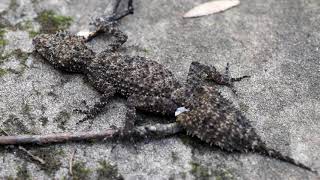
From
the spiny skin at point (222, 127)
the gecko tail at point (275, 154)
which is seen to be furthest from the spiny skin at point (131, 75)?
the gecko tail at point (275, 154)

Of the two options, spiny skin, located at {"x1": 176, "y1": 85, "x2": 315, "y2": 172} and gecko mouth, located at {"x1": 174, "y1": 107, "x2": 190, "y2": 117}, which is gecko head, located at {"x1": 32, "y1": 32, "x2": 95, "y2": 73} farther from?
spiny skin, located at {"x1": 176, "y1": 85, "x2": 315, "y2": 172}

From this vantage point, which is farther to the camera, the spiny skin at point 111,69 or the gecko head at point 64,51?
the gecko head at point 64,51

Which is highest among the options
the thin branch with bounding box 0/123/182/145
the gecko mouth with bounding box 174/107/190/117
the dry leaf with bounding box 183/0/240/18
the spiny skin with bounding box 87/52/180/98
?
the dry leaf with bounding box 183/0/240/18

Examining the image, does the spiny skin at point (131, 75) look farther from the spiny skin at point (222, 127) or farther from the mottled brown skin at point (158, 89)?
the spiny skin at point (222, 127)

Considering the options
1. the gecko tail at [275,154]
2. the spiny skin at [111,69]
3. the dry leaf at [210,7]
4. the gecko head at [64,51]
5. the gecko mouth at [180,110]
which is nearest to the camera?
the gecko tail at [275,154]

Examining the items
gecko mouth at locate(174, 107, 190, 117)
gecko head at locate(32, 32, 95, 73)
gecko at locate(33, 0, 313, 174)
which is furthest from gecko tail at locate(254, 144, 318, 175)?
gecko head at locate(32, 32, 95, 73)

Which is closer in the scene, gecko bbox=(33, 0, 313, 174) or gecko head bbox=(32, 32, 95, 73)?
gecko bbox=(33, 0, 313, 174)

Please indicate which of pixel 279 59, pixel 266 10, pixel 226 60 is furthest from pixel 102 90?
pixel 266 10

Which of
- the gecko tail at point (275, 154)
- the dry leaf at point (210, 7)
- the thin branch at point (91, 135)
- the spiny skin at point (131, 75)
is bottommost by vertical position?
the gecko tail at point (275, 154)
